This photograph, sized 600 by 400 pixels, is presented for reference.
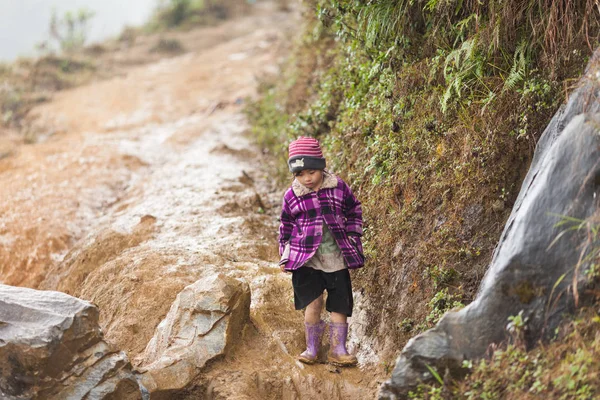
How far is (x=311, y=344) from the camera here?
5160 millimetres

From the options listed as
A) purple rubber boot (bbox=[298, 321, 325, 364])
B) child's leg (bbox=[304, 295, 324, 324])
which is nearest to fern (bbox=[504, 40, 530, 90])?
child's leg (bbox=[304, 295, 324, 324])

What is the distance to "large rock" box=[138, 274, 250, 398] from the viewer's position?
4852 millimetres

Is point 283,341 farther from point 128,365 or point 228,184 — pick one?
point 228,184

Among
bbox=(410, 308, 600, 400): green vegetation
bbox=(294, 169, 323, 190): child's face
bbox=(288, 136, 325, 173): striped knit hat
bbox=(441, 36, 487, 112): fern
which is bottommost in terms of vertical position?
bbox=(410, 308, 600, 400): green vegetation

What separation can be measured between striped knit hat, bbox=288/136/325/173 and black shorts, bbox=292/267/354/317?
0.80 metres

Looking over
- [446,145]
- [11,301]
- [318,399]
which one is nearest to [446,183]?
[446,145]

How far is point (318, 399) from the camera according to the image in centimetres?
481

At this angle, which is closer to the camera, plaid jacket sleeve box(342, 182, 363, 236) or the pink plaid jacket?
the pink plaid jacket

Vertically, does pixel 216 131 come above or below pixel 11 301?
below

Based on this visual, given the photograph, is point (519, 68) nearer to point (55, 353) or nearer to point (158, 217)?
point (55, 353)

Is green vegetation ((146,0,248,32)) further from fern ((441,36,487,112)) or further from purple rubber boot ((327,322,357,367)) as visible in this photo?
purple rubber boot ((327,322,357,367))

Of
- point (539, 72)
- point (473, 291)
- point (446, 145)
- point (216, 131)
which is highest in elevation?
point (539, 72)

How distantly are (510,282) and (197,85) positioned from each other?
581 inches

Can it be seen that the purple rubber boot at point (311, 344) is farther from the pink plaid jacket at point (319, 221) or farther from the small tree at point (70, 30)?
the small tree at point (70, 30)
